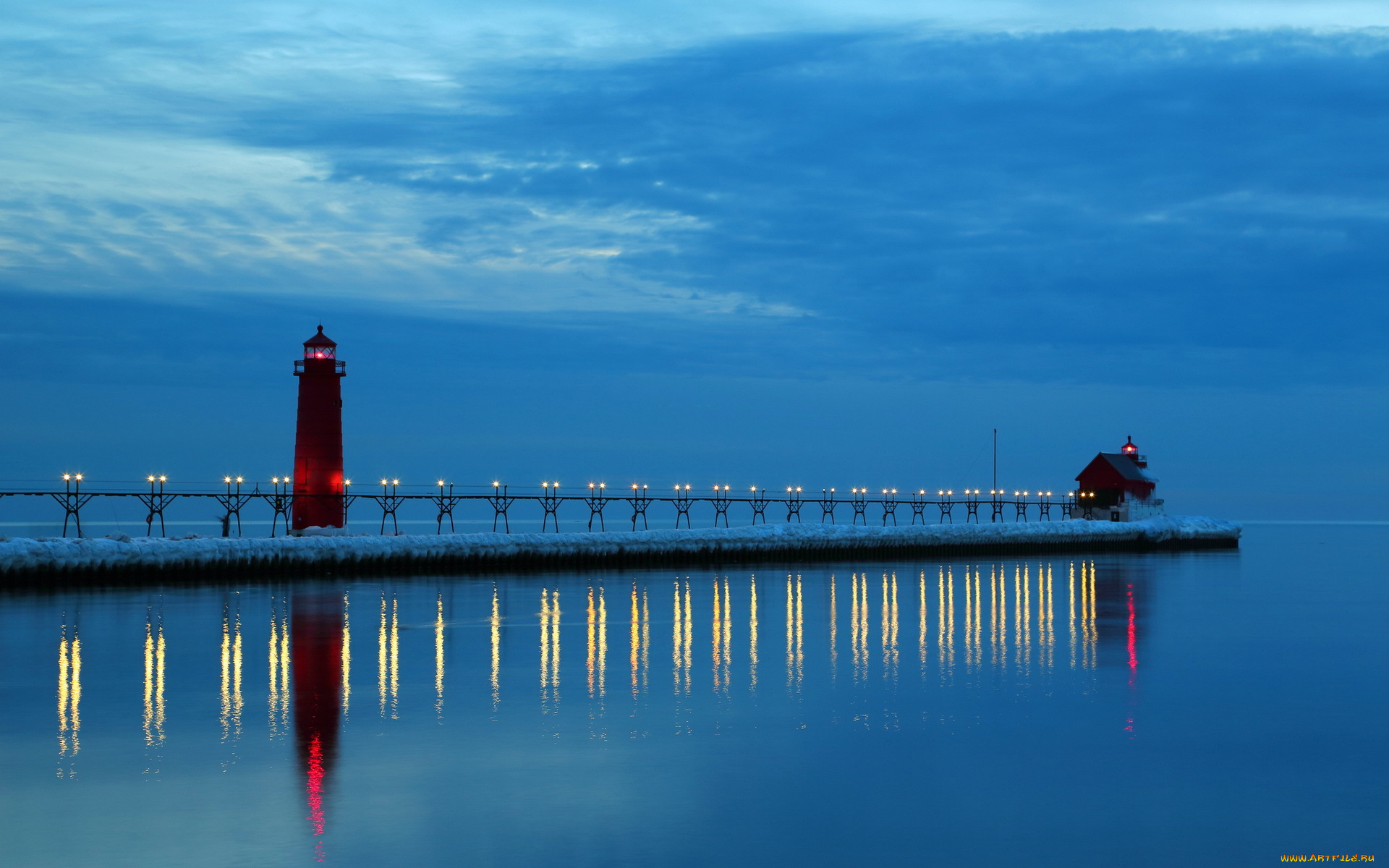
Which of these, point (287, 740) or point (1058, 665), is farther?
point (1058, 665)

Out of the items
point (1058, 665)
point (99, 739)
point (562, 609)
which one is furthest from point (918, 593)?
point (99, 739)

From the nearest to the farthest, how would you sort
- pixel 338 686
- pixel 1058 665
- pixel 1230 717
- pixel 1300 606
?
1. pixel 1230 717
2. pixel 338 686
3. pixel 1058 665
4. pixel 1300 606

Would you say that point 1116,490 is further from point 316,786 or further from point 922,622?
point 316,786

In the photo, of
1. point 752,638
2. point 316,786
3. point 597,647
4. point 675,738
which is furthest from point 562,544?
point 316,786

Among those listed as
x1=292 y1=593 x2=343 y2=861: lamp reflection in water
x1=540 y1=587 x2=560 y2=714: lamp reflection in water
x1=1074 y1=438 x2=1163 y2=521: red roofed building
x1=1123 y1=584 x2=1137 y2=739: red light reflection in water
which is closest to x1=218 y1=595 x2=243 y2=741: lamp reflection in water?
x1=292 y1=593 x2=343 y2=861: lamp reflection in water

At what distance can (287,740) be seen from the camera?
15273 mm

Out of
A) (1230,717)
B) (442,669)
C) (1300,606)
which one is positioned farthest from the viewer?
(1300,606)

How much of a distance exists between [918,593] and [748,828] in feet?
98.6

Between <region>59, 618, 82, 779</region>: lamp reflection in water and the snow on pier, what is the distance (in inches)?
514

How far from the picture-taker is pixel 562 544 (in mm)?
52625

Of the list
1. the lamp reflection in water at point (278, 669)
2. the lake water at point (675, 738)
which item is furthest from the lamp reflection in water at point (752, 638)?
the lamp reflection in water at point (278, 669)

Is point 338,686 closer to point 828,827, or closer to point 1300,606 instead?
point 828,827

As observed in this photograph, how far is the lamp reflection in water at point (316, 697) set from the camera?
42.2 feet

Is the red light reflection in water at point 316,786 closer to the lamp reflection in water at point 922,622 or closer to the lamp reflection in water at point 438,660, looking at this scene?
the lamp reflection in water at point 438,660
